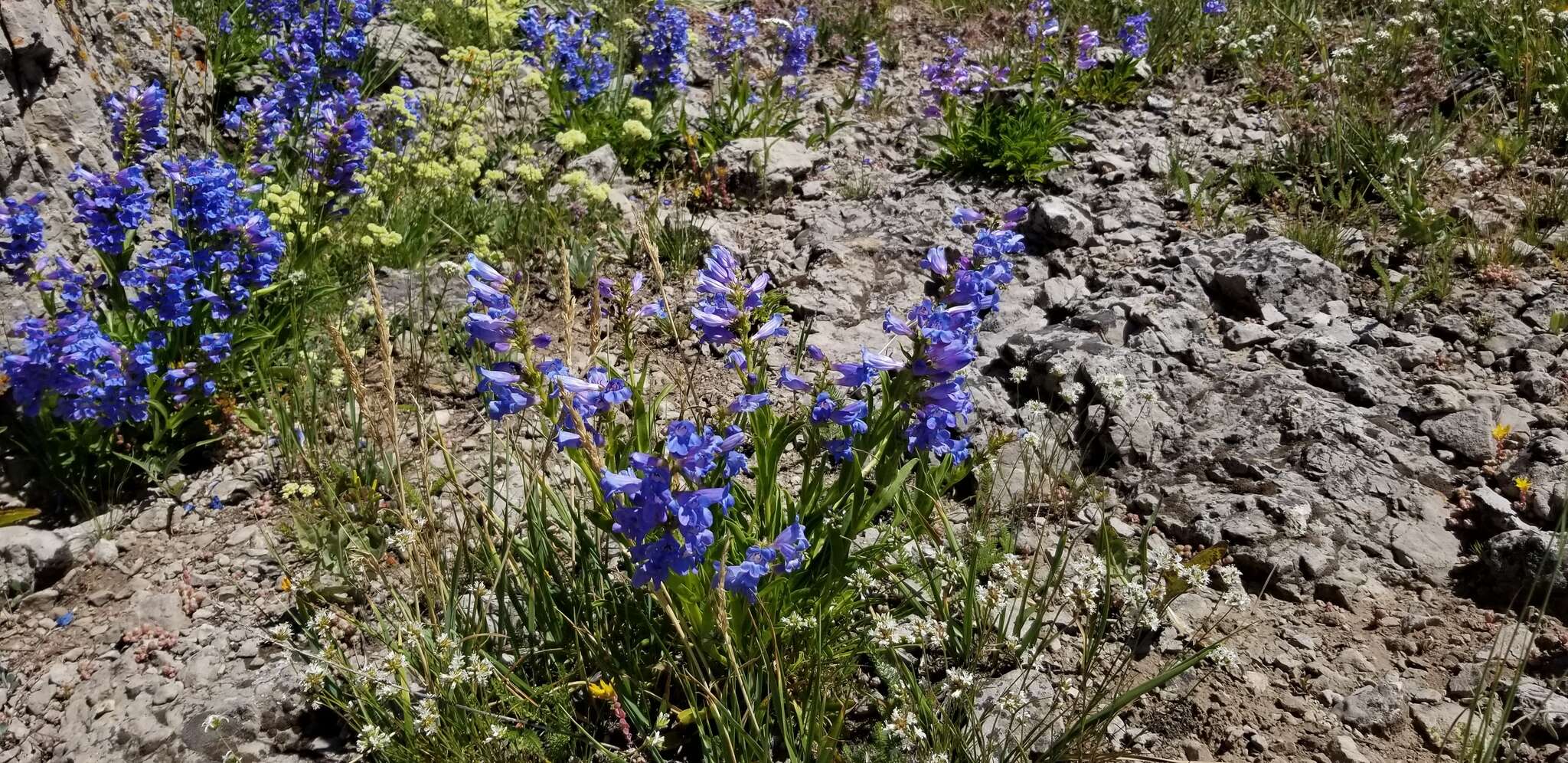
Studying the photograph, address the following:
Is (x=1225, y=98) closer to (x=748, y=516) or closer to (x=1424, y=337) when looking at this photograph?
(x=1424, y=337)

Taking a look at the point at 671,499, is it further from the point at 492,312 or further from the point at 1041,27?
the point at 1041,27

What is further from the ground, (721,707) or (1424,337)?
(1424,337)

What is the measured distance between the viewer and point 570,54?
6.07 m

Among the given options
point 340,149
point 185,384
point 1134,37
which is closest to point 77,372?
point 185,384

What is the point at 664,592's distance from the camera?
6.29 feet

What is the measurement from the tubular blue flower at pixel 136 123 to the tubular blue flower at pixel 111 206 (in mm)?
114

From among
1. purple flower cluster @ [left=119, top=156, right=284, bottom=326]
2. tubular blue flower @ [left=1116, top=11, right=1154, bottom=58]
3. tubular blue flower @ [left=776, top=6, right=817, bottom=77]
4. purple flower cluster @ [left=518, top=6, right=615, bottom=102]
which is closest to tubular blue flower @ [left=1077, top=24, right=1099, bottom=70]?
tubular blue flower @ [left=1116, top=11, right=1154, bottom=58]

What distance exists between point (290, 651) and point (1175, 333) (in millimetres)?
3481

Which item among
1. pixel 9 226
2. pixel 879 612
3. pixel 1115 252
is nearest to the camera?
pixel 879 612

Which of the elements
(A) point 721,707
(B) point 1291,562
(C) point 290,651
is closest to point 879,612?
(A) point 721,707

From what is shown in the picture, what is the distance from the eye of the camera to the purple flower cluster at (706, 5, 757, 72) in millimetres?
6699

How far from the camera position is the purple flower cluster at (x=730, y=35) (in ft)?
22.0

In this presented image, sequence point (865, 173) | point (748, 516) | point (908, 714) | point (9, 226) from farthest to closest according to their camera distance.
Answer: point (865, 173) → point (9, 226) → point (748, 516) → point (908, 714)

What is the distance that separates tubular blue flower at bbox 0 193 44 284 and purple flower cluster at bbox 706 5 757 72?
437 centimetres
